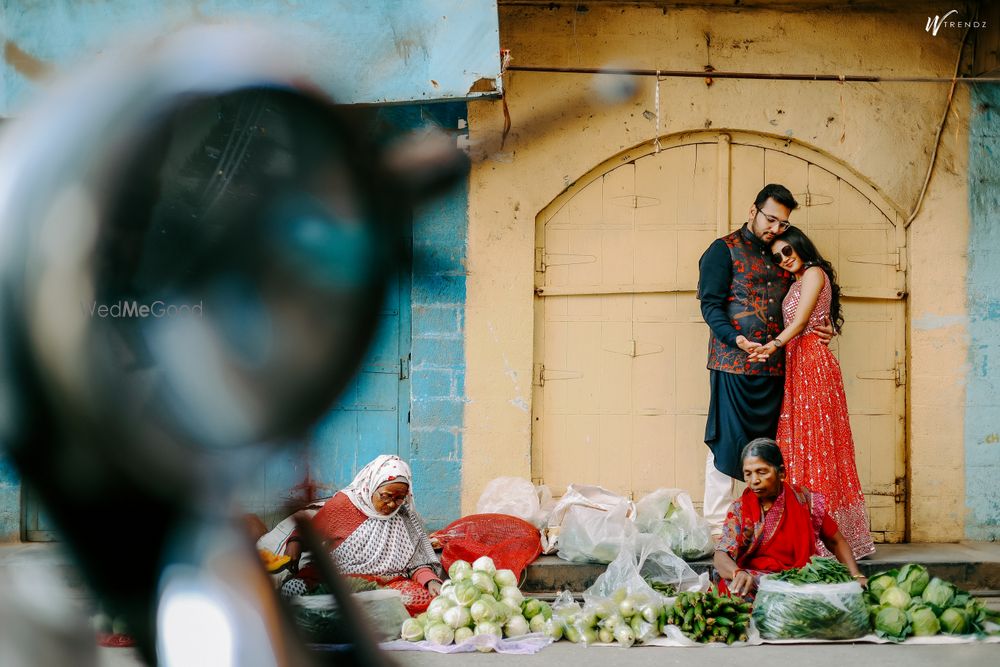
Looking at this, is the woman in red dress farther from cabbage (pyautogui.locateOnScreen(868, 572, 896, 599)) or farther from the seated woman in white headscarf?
the seated woman in white headscarf

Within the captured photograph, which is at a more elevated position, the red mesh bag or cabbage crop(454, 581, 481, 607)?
the red mesh bag

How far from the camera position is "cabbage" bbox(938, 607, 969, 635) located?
14.0 ft

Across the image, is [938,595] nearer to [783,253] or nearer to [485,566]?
[783,253]

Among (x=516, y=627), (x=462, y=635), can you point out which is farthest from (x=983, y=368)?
(x=462, y=635)

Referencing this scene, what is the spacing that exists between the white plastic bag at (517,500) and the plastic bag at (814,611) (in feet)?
4.54

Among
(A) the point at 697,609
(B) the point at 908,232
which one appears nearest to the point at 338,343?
(A) the point at 697,609

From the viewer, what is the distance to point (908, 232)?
223 inches

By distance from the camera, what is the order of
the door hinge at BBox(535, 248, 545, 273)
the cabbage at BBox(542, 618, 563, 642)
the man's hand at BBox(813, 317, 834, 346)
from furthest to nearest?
1. the door hinge at BBox(535, 248, 545, 273)
2. the man's hand at BBox(813, 317, 834, 346)
3. the cabbage at BBox(542, 618, 563, 642)

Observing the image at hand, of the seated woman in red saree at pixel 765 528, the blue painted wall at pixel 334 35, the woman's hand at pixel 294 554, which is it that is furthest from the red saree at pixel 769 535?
the woman's hand at pixel 294 554

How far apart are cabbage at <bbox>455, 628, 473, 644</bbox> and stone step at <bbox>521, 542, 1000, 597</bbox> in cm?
82

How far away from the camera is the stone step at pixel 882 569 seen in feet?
16.4

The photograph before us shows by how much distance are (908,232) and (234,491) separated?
5519mm

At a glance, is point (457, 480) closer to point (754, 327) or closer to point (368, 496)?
point (368, 496)

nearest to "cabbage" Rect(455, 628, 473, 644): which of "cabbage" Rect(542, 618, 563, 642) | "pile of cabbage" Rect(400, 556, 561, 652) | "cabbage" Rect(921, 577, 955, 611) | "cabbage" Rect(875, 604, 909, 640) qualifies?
"pile of cabbage" Rect(400, 556, 561, 652)
